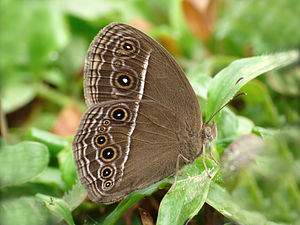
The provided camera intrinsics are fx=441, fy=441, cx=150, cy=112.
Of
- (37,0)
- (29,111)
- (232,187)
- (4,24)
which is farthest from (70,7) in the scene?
(232,187)

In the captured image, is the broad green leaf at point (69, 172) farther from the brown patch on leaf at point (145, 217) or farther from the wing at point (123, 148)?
the brown patch on leaf at point (145, 217)

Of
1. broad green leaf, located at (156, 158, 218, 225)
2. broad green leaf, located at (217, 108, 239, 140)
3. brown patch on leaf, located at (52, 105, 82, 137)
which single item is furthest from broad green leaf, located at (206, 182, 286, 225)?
brown patch on leaf, located at (52, 105, 82, 137)

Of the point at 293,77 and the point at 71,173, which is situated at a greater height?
the point at 293,77

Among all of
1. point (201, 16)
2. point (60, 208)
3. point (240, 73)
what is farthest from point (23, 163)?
point (201, 16)

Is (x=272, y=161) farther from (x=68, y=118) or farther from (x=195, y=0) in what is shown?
(x=195, y=0)

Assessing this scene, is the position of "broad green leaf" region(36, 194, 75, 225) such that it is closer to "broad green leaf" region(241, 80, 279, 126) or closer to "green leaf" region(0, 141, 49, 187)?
"green leaf" region(0, 141, 49, 187)
